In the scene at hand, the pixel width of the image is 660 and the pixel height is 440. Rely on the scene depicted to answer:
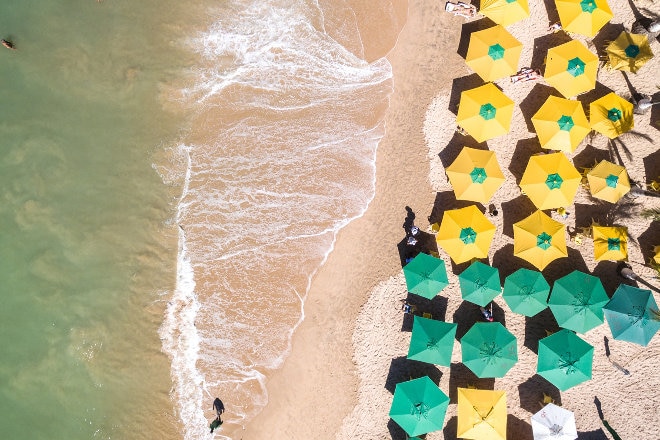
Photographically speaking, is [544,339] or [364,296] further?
[364,296]

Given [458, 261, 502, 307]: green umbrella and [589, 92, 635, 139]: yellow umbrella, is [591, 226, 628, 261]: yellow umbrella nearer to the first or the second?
[589, 92, 635, 139]: yellow umbrella

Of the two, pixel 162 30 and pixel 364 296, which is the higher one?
pixel 162 30

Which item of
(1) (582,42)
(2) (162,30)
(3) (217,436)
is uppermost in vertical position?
(1) (582,42)

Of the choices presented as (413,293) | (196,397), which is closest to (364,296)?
(413,293)

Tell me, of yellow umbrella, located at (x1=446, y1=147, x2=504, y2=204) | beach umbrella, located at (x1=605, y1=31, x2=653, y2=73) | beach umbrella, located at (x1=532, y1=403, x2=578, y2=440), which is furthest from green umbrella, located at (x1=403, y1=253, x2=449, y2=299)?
beach umbrella, located at (x1=605, y1=31, x2=653, y2=73)

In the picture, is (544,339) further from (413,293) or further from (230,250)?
(230,250)

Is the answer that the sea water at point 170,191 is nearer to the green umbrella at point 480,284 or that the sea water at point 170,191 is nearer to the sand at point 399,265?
the sand at point 399,265
